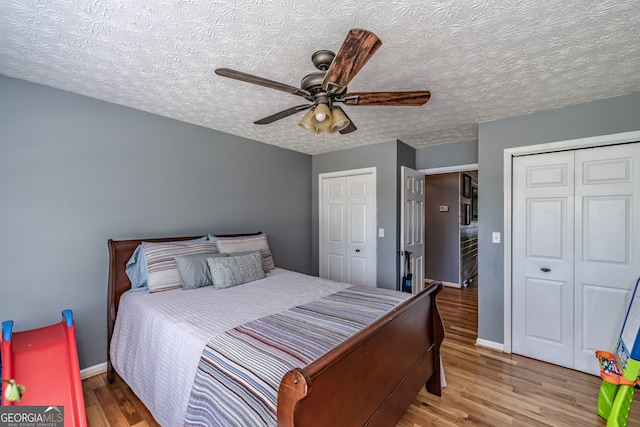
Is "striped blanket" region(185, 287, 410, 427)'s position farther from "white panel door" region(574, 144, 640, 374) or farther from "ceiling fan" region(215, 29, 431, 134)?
"white panel door" region(574, 144, 640, 374)

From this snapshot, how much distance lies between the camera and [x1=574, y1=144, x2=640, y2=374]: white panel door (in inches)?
90.5

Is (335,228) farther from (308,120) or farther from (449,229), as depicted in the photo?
(308,120)

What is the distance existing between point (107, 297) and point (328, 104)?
248cm

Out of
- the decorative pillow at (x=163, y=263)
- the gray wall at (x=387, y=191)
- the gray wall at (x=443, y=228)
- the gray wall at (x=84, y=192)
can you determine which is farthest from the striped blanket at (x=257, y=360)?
the gray wall at (x=443, y=228)

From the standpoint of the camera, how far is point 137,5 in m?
1.32

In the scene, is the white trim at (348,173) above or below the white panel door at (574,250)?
above

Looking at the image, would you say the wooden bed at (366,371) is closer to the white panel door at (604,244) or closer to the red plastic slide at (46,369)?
the red plastic slide at (46,369)

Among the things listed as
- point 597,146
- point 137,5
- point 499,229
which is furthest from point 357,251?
point 137,5

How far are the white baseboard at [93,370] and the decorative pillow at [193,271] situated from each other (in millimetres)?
998

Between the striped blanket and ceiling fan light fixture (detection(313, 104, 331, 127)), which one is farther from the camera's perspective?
ceiling fan light fixture (detection(313, 104, 331, 127))

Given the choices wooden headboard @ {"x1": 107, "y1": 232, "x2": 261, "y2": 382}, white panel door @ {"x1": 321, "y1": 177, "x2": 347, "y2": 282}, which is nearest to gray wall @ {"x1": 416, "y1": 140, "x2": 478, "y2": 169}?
white panel door @ {"x1": 321, "y1": 177, "x2": 347, "y2": 282}

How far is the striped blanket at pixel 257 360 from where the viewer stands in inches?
44.7

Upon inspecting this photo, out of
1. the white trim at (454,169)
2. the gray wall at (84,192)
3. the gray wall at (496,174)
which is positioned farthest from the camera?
the white trim at (454,169)

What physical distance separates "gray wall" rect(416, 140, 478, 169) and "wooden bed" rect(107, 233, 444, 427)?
7.32 ft
